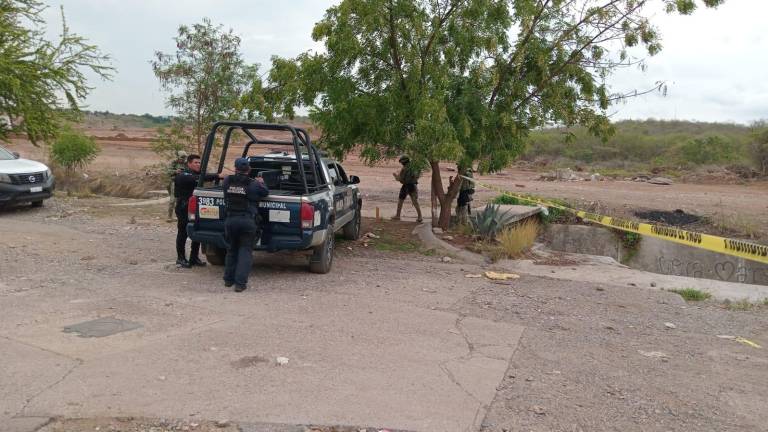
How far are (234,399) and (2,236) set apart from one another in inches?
359

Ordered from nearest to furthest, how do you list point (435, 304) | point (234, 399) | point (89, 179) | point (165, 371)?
point (234, 399) < point (165, 371) < point (435, 304) < point (89, 179)

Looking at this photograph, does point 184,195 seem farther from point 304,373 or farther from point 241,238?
point 304,373

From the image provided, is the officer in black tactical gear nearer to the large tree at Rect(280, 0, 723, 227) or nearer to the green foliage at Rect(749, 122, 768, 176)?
the large tree at Rect(280, 0, 723, 227)

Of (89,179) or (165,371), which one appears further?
(89,179)

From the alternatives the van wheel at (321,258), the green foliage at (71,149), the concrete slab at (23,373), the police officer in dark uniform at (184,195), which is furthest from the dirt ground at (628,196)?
the concrete slab at (23,373)

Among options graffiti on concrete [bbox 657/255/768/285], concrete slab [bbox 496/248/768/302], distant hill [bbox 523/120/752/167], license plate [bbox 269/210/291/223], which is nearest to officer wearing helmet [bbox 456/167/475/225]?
concrete slab [bbox 496/248/768/302]

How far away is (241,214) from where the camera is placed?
8328mm

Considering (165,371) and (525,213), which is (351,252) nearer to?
(525,213)

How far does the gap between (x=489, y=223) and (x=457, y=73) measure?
2.85 meters

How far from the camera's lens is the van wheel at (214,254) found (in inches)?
384

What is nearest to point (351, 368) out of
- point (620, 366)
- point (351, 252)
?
point (620, 366)

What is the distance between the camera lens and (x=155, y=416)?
446 centimetres

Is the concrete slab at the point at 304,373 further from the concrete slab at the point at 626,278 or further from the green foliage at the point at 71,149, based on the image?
the green foliage at the point at 71,149

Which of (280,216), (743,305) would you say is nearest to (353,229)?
(280,216)
